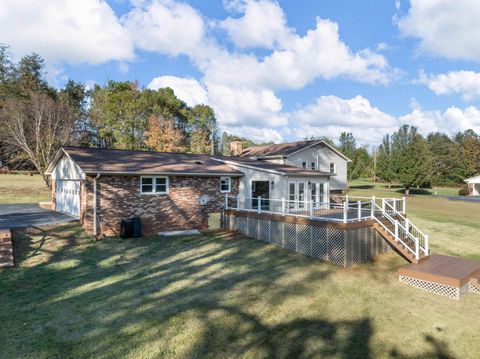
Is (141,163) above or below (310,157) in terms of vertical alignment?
below

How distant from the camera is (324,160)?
31312 mm

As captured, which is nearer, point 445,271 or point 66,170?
point 445,271

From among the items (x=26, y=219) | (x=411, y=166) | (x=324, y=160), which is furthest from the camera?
(x=411, y=166)

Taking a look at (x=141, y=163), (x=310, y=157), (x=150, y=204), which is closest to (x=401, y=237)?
(x=150, y=204)

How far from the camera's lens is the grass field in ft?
20.6

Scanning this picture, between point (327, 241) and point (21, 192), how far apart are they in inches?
1131

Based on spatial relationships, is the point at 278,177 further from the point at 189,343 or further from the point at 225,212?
the point at 189,343

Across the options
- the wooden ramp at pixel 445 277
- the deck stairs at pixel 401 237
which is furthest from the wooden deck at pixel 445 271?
the deck stairs at pixel 401 237

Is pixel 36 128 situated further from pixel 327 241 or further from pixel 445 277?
pixel 445 277

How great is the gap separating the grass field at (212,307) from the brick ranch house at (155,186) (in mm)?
2257

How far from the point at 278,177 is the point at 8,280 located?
478 inches

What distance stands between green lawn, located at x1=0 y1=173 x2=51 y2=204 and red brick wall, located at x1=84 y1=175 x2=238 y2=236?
14.3m

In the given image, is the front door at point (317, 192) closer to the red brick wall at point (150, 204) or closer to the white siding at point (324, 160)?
the red brick wall at point (150, 204)

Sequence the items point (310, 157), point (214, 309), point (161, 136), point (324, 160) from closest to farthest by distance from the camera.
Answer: point (214, 309) → point (310, 157) → point (324, 160) → point (161, 136)
